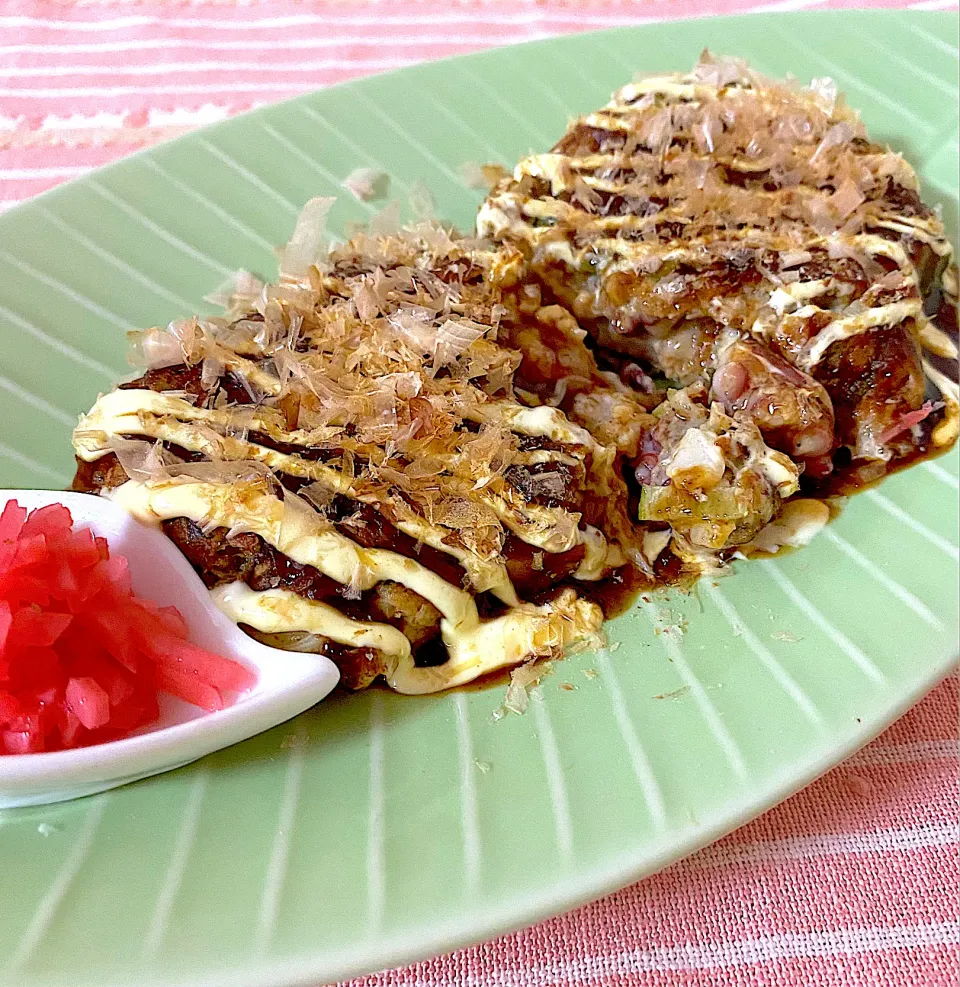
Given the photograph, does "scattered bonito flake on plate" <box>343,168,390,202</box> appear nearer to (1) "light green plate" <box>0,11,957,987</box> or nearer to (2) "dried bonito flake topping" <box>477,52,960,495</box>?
→ (1) "light green plate" <box>0,11,957,987</box>

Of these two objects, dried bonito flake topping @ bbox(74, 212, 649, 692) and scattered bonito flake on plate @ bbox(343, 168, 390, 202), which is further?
scattered bonito flake on plate @ bbox(343, 168, 390, 202)

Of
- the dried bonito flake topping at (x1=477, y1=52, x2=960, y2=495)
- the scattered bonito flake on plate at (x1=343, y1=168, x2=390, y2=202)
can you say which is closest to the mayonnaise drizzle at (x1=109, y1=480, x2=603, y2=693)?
the dried bonito flake topping at (x1=477, y1=52, x2=960, y2=495)

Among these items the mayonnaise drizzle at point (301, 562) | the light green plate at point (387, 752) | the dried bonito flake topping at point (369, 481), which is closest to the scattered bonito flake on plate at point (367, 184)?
the light green plate at point (387, 752)

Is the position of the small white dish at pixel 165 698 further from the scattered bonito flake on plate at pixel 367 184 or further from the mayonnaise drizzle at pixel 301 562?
the scattered bonito flake on plate at pixel 367 184

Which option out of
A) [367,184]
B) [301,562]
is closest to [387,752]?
[301,562]

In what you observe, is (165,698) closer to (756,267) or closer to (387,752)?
(387,752)

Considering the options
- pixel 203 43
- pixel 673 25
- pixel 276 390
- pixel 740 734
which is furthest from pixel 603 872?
pixel 203 43
